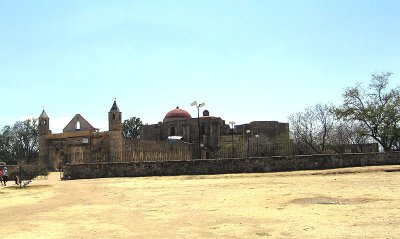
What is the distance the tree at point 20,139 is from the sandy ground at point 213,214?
47.9 m

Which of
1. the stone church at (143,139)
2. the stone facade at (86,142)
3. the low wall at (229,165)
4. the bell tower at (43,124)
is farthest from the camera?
the bell tower at (43,124)

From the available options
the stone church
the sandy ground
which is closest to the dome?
the stone church

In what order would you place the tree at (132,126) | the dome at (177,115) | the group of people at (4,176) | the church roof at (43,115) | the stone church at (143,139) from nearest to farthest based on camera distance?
the group of people at (4,176) → the stone church at (143,139) → the church roof at (43,115) → the dome at (177,115) → the tree at (132,126)

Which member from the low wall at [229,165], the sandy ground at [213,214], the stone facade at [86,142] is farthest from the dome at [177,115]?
the sandy ground at [213,214]

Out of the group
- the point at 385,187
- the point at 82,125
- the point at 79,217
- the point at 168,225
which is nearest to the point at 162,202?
the point at 79,217

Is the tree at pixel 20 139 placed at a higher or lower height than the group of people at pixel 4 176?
higher

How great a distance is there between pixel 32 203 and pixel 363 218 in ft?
38.5

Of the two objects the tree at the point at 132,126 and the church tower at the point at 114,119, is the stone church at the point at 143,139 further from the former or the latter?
the tree at the point at 132,126

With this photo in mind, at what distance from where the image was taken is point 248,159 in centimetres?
2852

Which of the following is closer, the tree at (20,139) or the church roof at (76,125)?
the church roof at (76,125)

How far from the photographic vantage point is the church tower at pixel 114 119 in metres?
44.5

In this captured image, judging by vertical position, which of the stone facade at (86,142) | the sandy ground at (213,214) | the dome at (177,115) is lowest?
the sandy ground at (213,214)

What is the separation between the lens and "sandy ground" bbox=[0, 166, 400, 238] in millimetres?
9104

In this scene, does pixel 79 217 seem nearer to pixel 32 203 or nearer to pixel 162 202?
pixel 162 202
